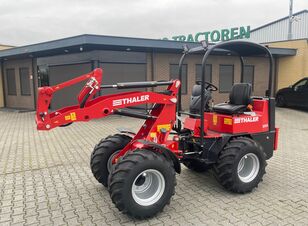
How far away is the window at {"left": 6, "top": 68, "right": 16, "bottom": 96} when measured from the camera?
16109 mm

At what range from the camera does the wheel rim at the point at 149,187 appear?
11.2 ft

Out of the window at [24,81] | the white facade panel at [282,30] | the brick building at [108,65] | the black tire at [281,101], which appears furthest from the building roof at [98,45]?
the white facade panel at [282,30]

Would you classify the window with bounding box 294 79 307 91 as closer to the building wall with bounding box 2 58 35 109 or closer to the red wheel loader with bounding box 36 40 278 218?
the red wheel loader with bounding box 36 40 278 218

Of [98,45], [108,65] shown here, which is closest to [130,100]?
[98,45]

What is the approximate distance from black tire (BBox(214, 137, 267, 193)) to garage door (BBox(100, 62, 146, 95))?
8.75m

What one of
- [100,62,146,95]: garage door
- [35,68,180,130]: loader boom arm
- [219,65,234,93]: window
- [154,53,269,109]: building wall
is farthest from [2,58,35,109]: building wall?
[35,68,180,130]: loader boom arm

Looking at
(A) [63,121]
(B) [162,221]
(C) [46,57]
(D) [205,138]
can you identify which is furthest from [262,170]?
(C) [46,57]

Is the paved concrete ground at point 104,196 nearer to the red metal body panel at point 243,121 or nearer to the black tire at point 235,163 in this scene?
the black tire at point 235,163

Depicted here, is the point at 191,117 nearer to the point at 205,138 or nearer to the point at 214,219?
the point at 205,138

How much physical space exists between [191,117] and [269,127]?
123 cm

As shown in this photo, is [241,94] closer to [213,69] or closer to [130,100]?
[130,100]

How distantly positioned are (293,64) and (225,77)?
4.02 meters

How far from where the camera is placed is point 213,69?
14680 millimetres

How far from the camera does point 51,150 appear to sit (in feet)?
21.6
